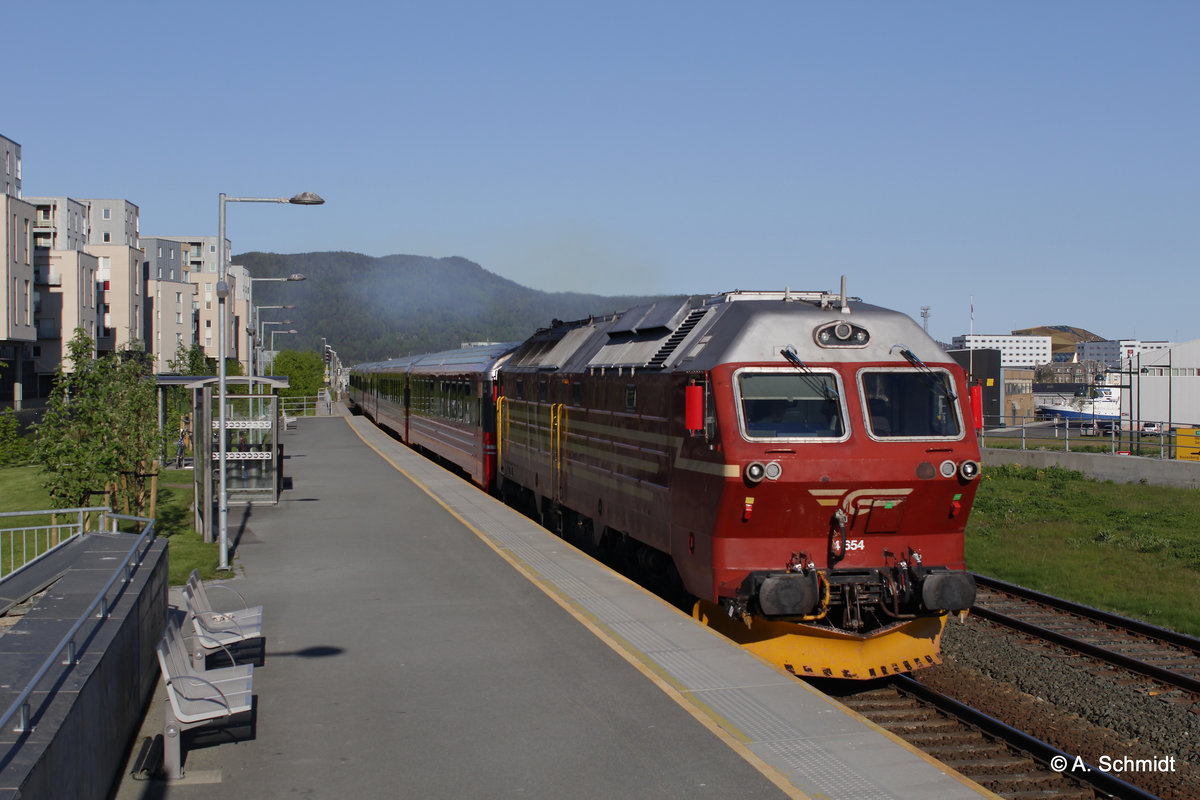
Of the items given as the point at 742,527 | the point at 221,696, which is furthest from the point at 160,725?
the point at 742,527

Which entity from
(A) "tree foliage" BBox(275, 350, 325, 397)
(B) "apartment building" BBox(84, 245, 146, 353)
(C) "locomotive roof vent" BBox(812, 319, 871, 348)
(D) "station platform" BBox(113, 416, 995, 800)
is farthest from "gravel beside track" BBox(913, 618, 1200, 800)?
(B) "apartment building" BBox(84, 245, 146, 353)

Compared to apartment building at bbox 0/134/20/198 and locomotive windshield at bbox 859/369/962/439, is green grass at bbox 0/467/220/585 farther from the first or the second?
apartment building at bbox 0/134/20/198

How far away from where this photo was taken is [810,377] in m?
10.7

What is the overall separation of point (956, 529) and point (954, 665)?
2301mm

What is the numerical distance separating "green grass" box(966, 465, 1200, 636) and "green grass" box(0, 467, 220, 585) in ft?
41.1

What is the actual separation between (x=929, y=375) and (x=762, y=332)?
1.79m

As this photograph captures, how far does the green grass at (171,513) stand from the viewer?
15.4 m

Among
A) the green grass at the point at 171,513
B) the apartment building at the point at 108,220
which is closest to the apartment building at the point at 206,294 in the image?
the apartment building at the point at 108,220

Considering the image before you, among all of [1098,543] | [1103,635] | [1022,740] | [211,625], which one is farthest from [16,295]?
[1022,740]

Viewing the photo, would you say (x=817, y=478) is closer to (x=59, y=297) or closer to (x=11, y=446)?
(x=11, y=446)

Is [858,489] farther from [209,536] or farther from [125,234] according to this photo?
[125,234]

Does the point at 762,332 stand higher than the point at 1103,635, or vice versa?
the point at 762,332

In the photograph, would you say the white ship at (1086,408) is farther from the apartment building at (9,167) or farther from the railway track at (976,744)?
the apartment building at (9,167)

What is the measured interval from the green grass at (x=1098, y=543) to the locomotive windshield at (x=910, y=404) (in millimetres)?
5828
